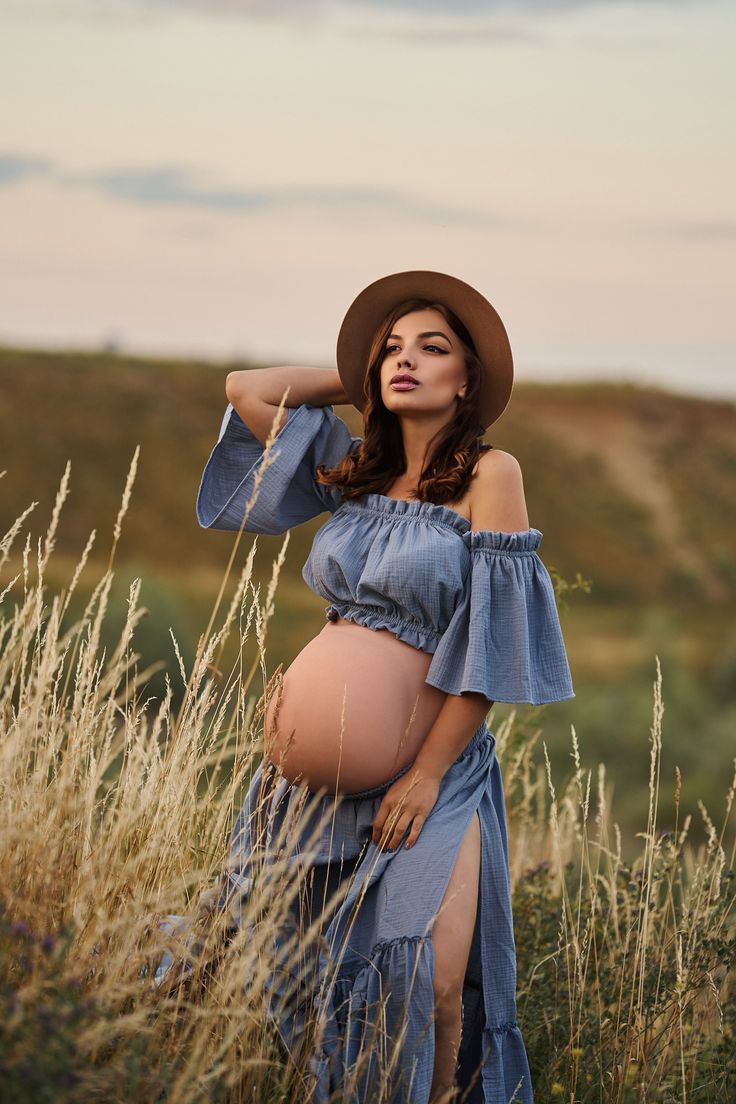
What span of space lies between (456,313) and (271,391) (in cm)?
61

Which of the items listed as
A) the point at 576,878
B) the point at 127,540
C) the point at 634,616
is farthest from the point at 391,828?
the point at 634,616

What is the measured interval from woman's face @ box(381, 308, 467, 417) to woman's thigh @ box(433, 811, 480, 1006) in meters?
1.25

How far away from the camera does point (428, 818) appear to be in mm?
3287

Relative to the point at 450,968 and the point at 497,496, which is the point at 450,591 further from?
the point at 450,968

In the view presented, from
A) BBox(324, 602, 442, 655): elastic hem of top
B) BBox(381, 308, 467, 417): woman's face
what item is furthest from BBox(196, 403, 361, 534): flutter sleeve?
BBox(324, 602, 442, 655): elastic hem of top

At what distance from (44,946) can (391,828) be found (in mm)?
1184

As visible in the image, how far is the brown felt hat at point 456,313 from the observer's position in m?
3.65

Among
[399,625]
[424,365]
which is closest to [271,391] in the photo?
[424,365]

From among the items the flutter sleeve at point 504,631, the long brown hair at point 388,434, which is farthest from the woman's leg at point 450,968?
the long brown hair at point 388,434

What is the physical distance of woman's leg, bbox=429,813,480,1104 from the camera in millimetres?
3139

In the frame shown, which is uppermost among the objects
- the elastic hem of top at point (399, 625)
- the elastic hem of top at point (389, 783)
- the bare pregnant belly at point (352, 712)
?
the elastic hem of top at point (399, 625)

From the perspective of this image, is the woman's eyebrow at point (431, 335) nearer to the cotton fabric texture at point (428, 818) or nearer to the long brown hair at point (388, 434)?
the long brown hair at point (388, 434)

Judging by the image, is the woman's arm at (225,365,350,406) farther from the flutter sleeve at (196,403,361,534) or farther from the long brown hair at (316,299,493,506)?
the long brown hair at (316,299,493,506)

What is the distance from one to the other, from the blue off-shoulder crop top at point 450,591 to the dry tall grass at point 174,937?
278 mm
